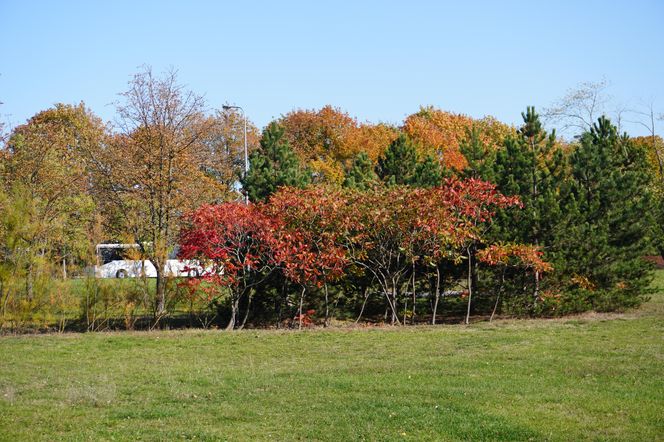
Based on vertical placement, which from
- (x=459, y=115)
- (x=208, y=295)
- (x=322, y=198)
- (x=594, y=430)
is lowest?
(x=594, y=430)

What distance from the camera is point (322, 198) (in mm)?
17375

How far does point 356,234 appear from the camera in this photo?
17.8 metres

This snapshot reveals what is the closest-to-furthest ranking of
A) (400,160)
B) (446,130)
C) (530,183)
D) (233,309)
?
(233,309)
(530,183)
(400,160)
(446,130)

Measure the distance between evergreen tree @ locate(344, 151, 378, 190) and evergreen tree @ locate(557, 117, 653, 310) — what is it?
5.39 m

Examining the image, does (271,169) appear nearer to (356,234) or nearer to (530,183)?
(356,234)

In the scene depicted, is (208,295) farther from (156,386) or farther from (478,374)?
(478,374)

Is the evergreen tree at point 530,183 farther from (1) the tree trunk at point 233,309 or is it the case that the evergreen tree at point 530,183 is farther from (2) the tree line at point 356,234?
(1) the tree trunk at point 233,309

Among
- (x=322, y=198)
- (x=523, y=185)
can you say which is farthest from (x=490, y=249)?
(x=322, y=198)

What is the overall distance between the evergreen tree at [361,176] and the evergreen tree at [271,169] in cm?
122

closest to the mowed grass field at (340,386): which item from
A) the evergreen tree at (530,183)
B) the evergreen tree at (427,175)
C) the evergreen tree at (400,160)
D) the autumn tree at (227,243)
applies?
the autumn tree at (227,243)

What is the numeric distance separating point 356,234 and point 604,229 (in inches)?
264

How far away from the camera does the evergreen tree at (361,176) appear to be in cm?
2024

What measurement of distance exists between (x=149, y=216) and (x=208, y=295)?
5167 millimetres

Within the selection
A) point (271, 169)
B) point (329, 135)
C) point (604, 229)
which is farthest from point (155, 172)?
point (329, 135)
